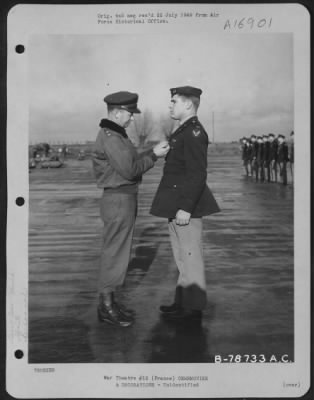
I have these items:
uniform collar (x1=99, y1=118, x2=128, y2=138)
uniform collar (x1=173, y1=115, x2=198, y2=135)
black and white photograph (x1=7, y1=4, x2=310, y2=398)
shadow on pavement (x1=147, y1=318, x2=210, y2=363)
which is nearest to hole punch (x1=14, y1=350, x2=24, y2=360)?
black and white photograph (x1=7, y1=4, x2=310, y2=398)

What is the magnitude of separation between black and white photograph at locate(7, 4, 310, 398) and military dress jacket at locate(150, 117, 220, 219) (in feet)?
0.04

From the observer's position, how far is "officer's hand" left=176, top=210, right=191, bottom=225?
2.88 m

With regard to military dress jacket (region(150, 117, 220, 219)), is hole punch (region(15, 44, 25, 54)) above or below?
above

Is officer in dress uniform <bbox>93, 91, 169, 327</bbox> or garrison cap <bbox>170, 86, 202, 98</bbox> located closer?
officer in dress uniform <bbox>93, 91, 169, 327</bbox>

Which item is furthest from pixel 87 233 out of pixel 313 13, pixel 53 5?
pixel 313 13

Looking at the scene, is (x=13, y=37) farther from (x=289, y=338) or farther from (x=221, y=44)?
(x=289, y=338)

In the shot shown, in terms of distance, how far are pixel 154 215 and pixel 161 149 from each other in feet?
0.94

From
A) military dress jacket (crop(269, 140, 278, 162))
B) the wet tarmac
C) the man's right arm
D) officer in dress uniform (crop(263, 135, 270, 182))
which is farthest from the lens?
military dress jacket (crop(269, 140, 278, 162))

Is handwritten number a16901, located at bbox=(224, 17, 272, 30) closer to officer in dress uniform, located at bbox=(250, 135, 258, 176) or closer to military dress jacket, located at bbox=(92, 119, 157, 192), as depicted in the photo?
officer in dress uniform, located at bbox=(250, 135, 258, 176)

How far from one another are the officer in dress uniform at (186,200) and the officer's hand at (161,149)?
2 cm

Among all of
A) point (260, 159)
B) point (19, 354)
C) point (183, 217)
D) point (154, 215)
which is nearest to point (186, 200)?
point (183, 217)

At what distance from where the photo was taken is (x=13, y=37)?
3049mm

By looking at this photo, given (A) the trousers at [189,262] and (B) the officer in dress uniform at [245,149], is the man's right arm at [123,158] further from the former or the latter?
(B) the officer in dress uniform at [245,149]

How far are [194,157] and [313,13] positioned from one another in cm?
86
